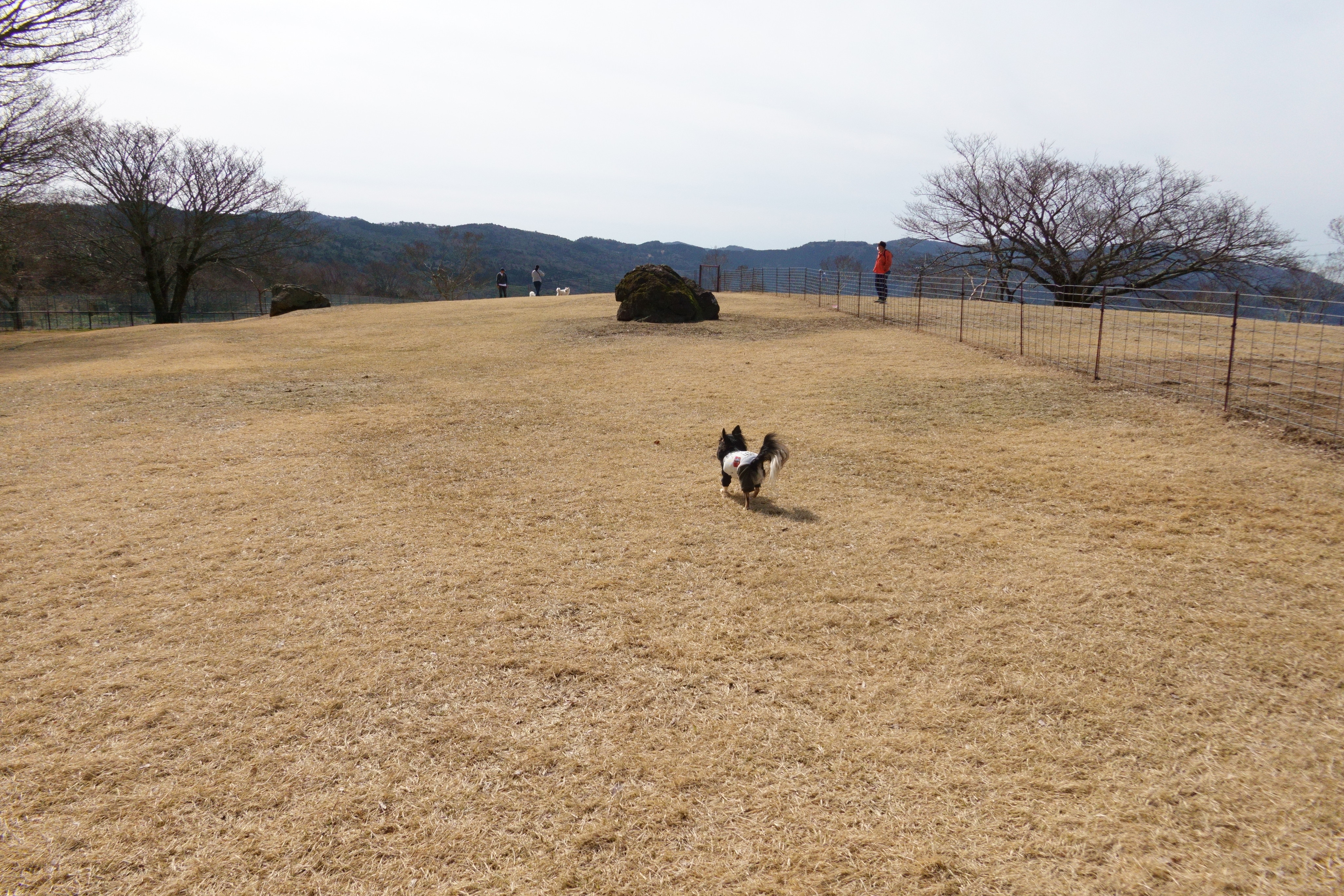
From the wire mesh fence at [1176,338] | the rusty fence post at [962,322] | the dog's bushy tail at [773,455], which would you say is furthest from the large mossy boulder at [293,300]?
the dog's bushy tail at [773,455]

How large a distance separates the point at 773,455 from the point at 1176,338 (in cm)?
1310

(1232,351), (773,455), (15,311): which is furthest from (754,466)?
(15,311)

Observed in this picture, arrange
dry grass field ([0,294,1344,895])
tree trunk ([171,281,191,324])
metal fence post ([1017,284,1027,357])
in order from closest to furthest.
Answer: dry grass field ([0,294,1344,895]) < metal fence post ([1017,284,1027,357]) < tree trunk ([171,281,191,324])

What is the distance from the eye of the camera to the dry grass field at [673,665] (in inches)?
104

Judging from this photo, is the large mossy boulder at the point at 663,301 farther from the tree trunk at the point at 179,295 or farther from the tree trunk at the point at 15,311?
the tree trunk at the point at 15,311

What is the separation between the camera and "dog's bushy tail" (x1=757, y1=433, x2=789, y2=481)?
613 centimetres

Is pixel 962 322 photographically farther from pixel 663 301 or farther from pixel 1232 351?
pixel 663 301

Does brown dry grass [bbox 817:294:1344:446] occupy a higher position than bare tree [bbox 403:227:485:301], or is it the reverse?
bare tree [bbox 403:227:485:301]

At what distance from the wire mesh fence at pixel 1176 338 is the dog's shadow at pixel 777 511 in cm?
545

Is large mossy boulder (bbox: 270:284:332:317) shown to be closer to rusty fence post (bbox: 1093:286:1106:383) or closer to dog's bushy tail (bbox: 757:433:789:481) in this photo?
dog's bushy tail (bbox: 757:433:789:481)

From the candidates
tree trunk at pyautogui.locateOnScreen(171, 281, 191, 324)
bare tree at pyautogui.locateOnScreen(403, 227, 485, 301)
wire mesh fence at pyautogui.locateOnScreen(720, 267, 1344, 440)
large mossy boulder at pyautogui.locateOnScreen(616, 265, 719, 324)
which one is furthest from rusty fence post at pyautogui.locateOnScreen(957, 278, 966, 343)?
bare tree at pyautogui.locateOnScreen(403, 227, 485, 301)

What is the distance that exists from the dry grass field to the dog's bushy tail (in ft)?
1.35

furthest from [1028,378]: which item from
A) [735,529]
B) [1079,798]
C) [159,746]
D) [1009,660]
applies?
[159,746]

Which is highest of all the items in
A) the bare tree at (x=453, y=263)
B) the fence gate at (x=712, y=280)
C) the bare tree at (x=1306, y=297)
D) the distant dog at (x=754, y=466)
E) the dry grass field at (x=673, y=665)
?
the bare tree at (x=453, y=263)
